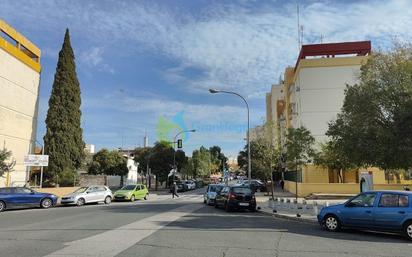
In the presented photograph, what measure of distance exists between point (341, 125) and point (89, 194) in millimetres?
18638

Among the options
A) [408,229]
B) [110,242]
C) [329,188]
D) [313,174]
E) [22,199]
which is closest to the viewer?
[110,242]

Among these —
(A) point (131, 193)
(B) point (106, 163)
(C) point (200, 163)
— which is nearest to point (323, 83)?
(A) point (131, 193)

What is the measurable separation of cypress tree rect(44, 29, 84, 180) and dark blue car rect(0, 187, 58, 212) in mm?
12460

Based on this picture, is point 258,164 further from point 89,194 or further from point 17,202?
point 17,202

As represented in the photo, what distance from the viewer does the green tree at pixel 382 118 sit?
1786 centimetres

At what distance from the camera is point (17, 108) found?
125 feet

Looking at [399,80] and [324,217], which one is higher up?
[399,80]

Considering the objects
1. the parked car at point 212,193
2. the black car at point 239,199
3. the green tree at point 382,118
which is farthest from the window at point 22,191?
the green tree at point 382,118

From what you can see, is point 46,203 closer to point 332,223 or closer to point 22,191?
point 22,191

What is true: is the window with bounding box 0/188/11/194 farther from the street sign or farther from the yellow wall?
the yellow wall

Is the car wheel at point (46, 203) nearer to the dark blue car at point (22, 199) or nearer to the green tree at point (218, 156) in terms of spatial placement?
the dark blue car at point (22, 199)

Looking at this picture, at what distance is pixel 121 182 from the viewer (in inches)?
2483

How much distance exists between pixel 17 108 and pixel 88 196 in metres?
13.7

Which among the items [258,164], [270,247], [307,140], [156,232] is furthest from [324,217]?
[258,164]
